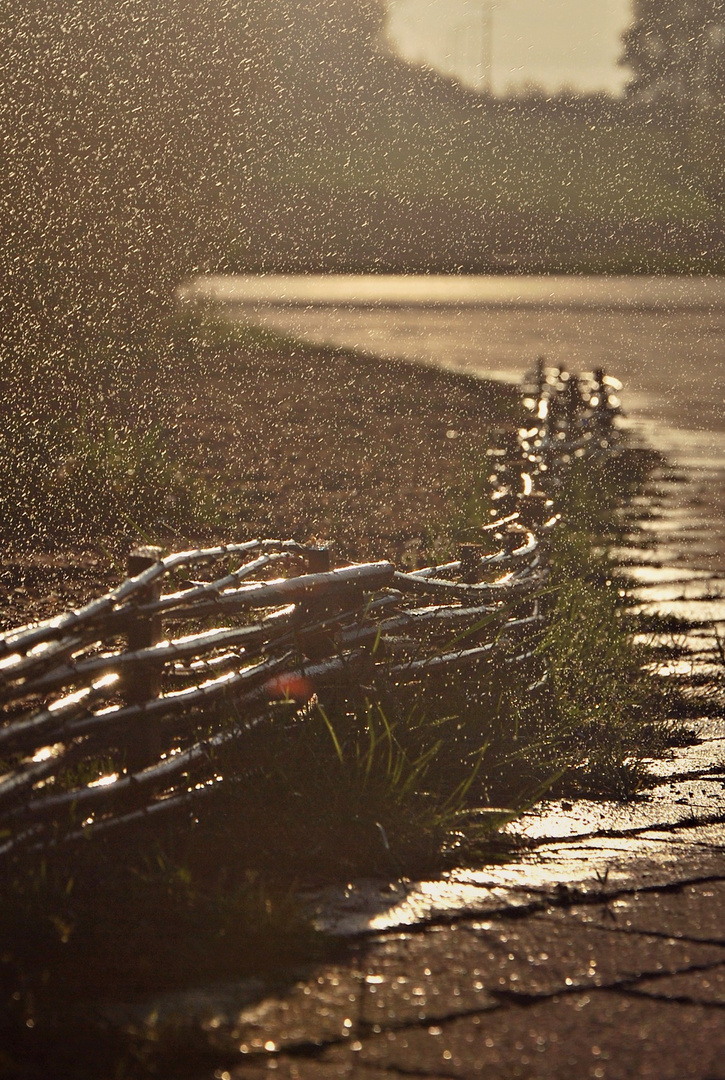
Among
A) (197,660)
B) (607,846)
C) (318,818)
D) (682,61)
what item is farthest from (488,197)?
(318,818)

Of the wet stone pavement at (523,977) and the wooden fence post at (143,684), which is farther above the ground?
the wooden fence post at (143,684)

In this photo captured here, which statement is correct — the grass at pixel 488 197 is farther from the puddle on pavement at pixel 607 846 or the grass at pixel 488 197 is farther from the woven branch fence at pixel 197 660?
the woven branch fence at pixel 197 660

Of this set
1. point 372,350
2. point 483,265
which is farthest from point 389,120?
point 372,350

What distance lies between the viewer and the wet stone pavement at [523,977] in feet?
9.54

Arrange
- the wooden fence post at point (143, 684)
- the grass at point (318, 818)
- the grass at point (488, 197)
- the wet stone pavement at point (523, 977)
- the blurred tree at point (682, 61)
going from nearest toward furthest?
1. the wet stone pavement at point (523, 977)
2. the grass at point (318, 818)
3. the wooden fence post at point (143, 684)
4. the grass at point (488, 197)
5. the blurred tree at point (682, 61)

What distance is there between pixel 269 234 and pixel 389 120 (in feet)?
103

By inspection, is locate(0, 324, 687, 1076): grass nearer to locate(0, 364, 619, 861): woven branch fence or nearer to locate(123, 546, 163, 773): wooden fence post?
locate(0, 364, 619, 861): woven branch fence

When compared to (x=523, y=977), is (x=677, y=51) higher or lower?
higher

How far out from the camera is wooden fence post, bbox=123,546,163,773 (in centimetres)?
394

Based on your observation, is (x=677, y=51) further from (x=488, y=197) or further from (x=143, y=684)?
(x=143, y=684)

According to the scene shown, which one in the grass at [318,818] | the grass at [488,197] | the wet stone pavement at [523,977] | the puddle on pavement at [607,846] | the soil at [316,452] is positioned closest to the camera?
the wet stone pavement at [523,977]

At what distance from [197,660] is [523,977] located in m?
1.65

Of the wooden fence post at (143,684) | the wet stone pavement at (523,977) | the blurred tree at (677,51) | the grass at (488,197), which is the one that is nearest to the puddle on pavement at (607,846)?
the wet stone pavement at (523,977)

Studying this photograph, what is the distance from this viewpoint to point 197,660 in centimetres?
457
